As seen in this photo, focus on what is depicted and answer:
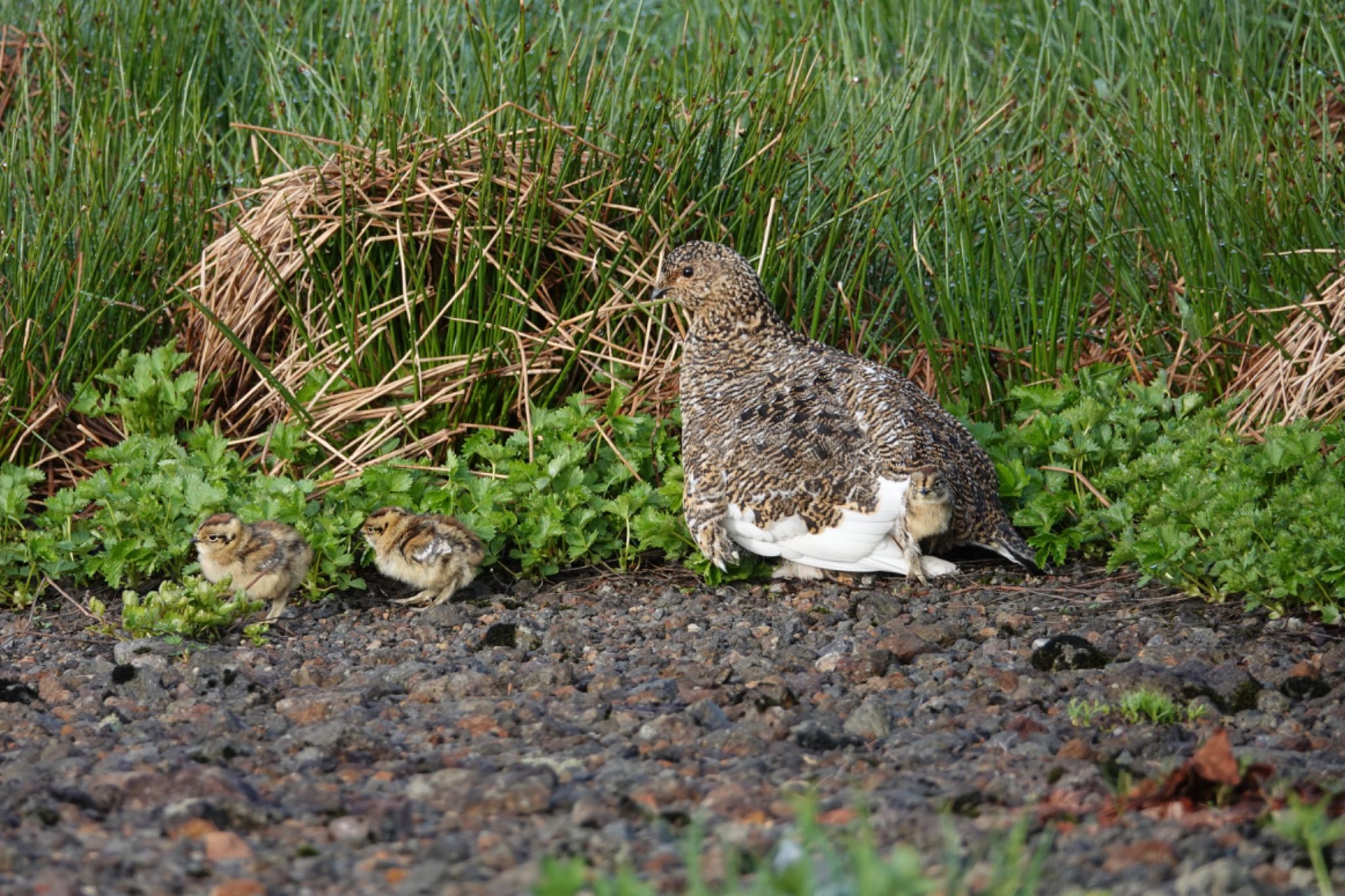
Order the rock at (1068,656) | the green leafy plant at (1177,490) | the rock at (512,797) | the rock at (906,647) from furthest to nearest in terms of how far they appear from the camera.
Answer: the green leafy plant at (1177,490) → the rock at (906,647) → the rock at (1068,656) → the rock at (512,797)

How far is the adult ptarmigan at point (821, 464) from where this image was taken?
4.39 meters

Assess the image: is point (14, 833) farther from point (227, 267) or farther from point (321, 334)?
point (227, 267)

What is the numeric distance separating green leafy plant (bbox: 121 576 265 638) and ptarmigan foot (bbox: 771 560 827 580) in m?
1.64

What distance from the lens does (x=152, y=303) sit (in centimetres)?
565

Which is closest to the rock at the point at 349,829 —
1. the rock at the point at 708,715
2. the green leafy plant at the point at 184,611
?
the rock at the point at 708,715

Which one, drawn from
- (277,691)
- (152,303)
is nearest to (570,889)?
(277,691)

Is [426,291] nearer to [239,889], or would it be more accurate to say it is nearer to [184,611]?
[184,611]

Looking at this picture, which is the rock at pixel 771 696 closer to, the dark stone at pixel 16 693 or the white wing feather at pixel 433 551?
the white wing feather at pixel 433 551

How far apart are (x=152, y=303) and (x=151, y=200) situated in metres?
0.45

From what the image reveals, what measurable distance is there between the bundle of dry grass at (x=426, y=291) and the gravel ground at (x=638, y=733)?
3.30 ft

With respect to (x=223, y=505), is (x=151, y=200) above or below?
above

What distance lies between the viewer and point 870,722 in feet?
10.5

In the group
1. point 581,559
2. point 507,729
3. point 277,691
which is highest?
point 507,729

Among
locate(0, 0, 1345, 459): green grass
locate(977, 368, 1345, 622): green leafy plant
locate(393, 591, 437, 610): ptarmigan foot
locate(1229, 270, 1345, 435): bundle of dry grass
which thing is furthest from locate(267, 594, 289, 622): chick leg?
locate(1229, 270, 1345, 435): bundle of dry grass
